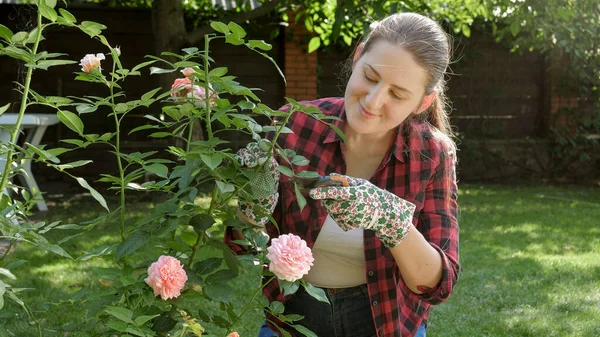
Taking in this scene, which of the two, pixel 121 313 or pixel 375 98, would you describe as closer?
pixel 121 313

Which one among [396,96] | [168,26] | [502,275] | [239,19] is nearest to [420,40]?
[396,96]

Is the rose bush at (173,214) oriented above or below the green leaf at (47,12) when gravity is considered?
below

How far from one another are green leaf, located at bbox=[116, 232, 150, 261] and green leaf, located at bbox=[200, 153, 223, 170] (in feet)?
0.73

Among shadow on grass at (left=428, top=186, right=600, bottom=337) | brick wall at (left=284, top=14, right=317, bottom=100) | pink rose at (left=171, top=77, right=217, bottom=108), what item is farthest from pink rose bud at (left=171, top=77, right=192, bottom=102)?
brick wall at (left=284, top=14, right=317, bottom=100)

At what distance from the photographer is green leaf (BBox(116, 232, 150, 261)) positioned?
1517 mm

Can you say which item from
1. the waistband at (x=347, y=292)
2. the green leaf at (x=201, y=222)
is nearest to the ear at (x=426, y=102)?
the waistband at (x=347, y=292)

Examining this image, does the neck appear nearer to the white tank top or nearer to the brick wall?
the white tank top

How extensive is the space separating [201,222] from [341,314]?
0.74m

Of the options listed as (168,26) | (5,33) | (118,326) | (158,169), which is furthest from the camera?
(168,26)

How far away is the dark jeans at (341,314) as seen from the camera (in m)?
2.21

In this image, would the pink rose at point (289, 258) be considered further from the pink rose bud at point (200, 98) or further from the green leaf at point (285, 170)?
the pink rose bud at point (200, 98)

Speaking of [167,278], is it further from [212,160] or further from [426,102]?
[426,102]

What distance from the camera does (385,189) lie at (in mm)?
2182

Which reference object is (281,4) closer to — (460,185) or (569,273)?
(460,185)
